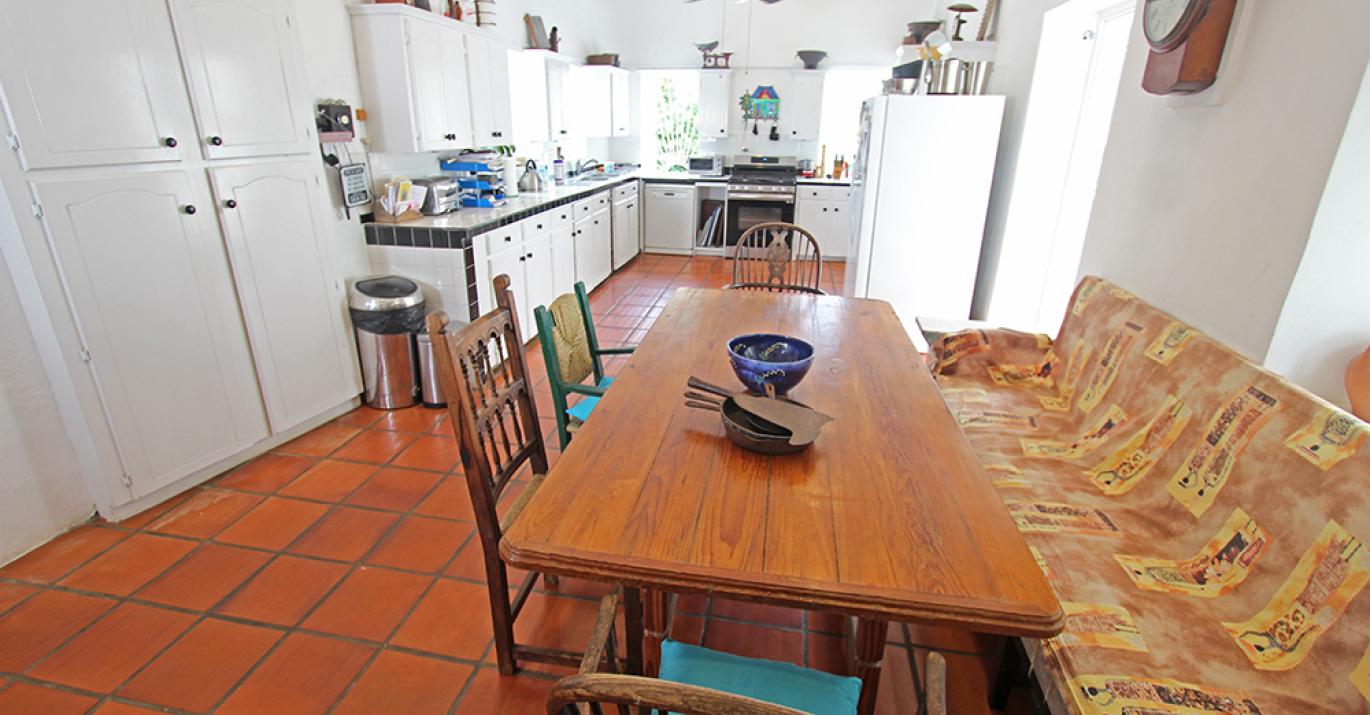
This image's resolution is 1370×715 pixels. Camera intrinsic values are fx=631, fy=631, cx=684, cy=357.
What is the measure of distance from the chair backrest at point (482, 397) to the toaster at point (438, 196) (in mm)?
2312

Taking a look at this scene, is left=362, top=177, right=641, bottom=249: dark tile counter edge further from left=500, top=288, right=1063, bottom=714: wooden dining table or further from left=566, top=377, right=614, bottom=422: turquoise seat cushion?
left=500, top=288, right=1063, bottom=714: wooden dining table

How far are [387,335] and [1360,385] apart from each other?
3556 millimetres

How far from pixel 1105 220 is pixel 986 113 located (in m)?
1.22

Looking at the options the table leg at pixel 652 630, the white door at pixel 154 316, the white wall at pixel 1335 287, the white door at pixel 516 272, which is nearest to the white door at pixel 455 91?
the white door at pixel 516 272

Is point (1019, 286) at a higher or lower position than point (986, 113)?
lower

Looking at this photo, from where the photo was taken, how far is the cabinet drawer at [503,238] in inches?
141

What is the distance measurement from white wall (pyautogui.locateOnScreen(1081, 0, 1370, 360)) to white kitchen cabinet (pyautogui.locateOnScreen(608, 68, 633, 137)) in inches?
201

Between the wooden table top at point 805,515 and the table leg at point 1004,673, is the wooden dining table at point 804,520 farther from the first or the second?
the table leg at point 1004,673

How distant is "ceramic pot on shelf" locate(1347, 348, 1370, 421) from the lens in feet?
4.77

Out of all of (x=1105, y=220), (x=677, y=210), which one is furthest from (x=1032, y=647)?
(x=677, y=210)

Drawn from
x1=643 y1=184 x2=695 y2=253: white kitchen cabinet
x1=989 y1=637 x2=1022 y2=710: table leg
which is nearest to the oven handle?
x1=643 y1=184 x2=695 y2=253: white kitchen cabinet

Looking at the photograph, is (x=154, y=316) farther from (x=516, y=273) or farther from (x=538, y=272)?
(x=538, y=272)

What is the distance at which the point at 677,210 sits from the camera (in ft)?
22.7

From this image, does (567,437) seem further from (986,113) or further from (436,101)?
(986,113)
